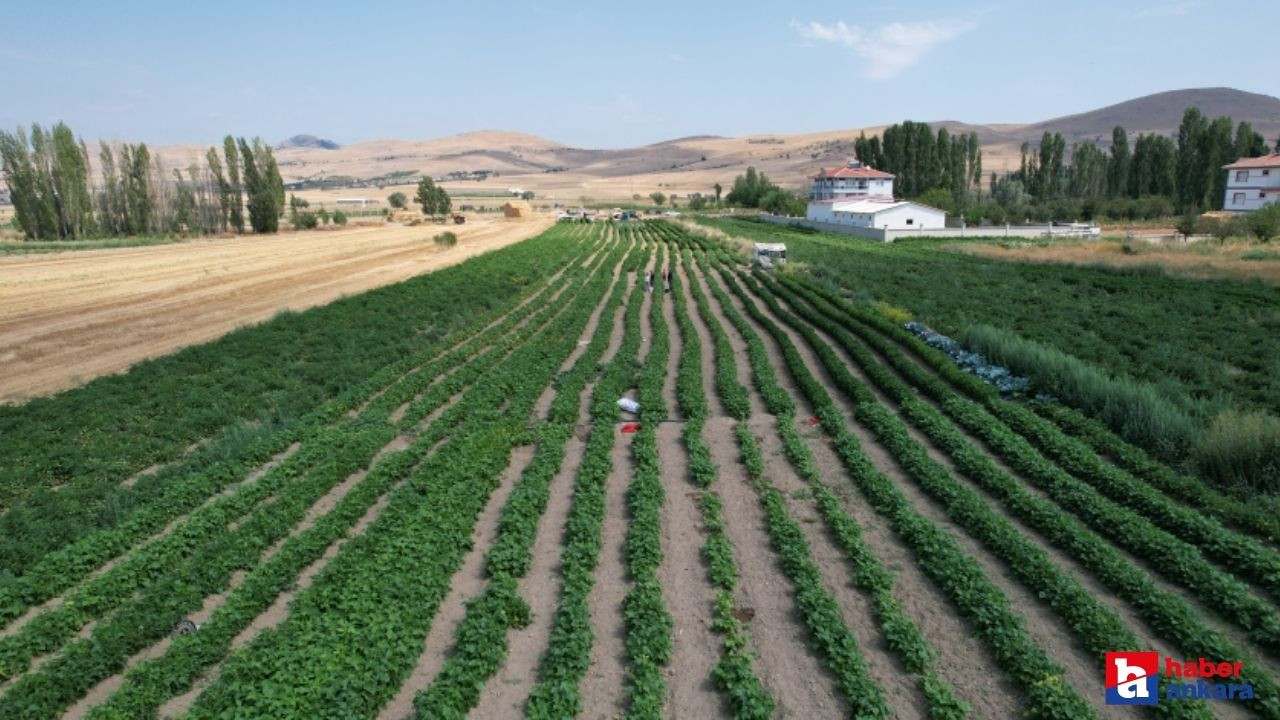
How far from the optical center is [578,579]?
8.68 m

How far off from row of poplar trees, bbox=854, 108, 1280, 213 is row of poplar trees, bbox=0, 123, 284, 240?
69.2m

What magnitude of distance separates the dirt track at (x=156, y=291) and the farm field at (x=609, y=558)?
662 centimetres

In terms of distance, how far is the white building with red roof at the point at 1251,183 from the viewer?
65.1 m

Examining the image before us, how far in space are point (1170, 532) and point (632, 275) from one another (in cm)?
3197

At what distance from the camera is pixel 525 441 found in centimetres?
1392

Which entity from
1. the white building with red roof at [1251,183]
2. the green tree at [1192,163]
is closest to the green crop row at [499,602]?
the white building with red roof at [1251,183]

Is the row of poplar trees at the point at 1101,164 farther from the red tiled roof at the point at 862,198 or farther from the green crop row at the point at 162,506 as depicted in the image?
the green crop row at the point at 162,506

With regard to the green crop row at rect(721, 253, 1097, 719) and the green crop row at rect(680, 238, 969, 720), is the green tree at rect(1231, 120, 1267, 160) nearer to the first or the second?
the green crop row at rect(721, 253, 1097, 719)

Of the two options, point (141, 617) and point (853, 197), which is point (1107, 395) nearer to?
point (141, 617)

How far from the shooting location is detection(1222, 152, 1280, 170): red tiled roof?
6518cm

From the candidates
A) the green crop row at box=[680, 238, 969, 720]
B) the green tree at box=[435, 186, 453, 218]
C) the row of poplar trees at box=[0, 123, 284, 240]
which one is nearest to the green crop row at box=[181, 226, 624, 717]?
the green crop row at box=[680, 238, 969, 720]

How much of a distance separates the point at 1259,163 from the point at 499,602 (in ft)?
282

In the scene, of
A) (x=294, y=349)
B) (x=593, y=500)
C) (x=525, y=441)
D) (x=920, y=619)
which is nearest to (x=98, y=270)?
(x=294, y=349)

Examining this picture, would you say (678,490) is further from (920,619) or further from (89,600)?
(89,600)
